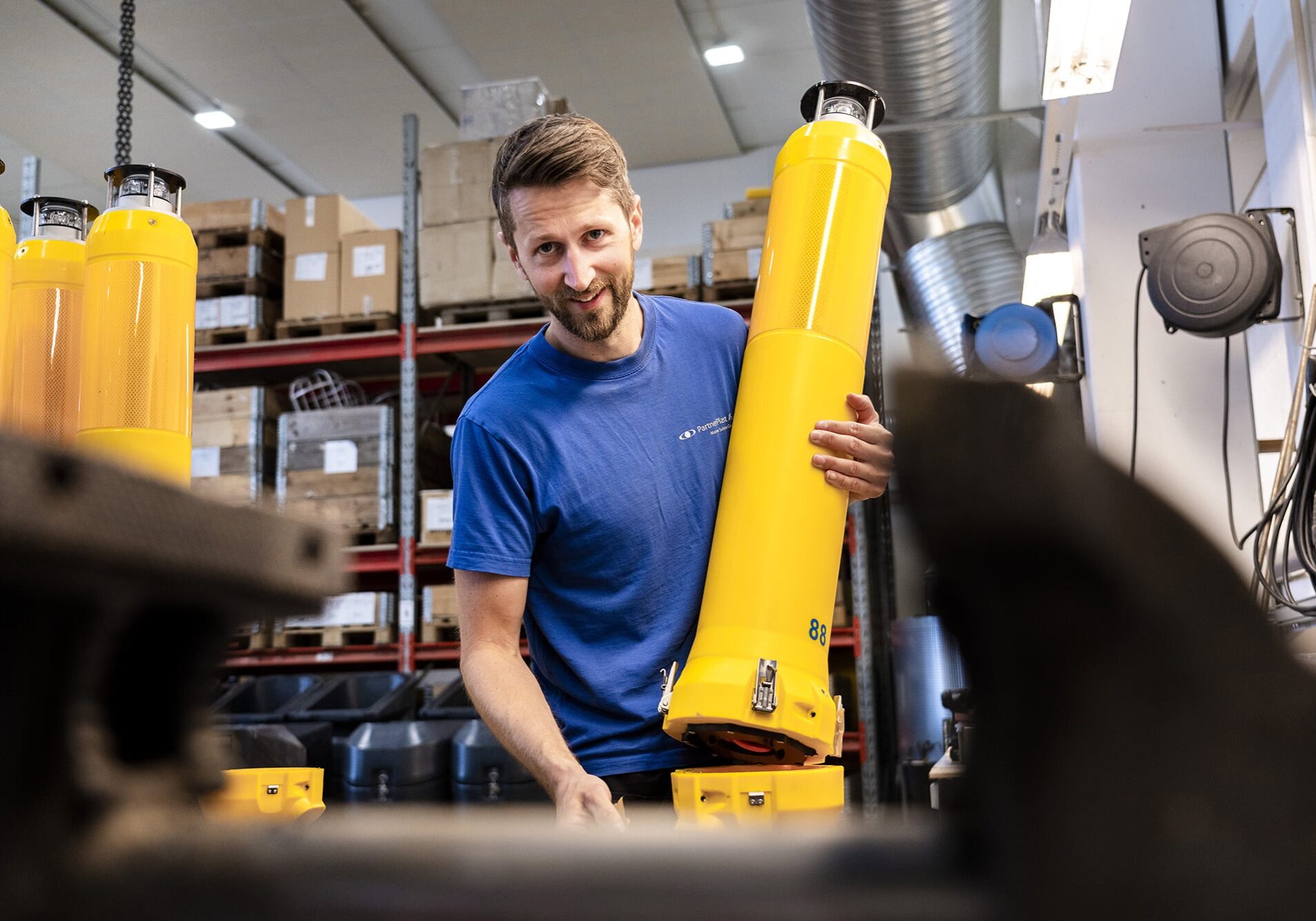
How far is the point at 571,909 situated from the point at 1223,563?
0.67ft

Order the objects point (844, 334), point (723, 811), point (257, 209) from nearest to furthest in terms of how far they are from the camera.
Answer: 1. point (723, 811)
2. point (844, 334)
3. point (257, 209)

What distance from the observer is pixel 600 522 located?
5.37 feet

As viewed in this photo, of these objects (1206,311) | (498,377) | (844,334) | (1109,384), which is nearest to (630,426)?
(498,377)

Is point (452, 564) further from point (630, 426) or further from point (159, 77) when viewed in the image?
point (159, 77)

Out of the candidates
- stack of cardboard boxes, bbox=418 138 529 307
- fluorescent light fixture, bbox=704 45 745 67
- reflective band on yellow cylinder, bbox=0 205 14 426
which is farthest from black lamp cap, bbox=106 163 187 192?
fluorescent light fixture, bbox=704 45 745 67

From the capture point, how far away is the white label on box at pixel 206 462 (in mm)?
5789

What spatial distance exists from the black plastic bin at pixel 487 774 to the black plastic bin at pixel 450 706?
9.8 inches

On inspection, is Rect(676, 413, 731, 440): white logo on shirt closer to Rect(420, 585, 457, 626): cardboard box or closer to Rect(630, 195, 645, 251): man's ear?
Rect(630, 195, 645, 251): man's ear

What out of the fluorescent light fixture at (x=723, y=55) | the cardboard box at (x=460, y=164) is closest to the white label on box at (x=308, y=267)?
the cardboard box at (x=460, y=164)

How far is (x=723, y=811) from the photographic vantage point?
134 cm

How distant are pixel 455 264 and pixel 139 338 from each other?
4.33m

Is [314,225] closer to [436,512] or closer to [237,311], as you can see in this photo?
[237,311]

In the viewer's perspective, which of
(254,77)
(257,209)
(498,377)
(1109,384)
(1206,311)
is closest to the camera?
(498,377)

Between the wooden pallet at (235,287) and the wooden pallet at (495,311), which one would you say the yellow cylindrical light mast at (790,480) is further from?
the wooden pallet at (235,287)
